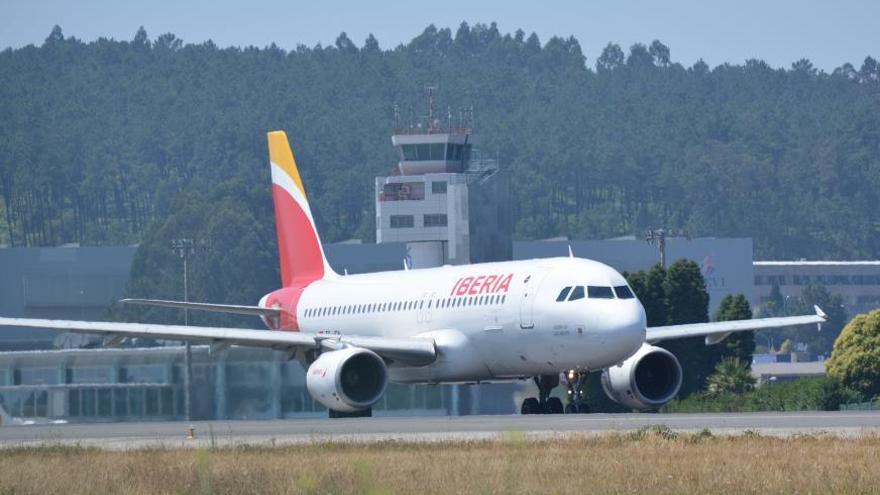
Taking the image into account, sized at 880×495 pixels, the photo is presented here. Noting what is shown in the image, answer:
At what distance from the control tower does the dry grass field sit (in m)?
84.9

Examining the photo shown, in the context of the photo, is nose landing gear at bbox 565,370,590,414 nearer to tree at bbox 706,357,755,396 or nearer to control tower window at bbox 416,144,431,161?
tree at bbox 706,357,755,396

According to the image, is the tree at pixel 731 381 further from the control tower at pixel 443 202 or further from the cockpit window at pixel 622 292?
the control tower at pixel 443 202

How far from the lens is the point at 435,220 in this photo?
396 feet

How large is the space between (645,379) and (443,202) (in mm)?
73332

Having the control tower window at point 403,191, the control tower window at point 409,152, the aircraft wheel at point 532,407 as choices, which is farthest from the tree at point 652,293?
the control tower window at point 409,152

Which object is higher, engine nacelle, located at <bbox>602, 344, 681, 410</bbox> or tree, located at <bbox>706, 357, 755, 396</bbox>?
engine nacelle, located at <bbox>602, 344, 681, 410</bbox>

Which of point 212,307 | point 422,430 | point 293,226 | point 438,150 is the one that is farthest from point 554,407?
point 438,150

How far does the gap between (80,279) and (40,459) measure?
146 m

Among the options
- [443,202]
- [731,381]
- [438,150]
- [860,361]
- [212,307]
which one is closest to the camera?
[212,307]

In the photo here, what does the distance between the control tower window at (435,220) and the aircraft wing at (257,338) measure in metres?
73.0

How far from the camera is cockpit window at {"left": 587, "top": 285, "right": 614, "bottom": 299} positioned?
136ft

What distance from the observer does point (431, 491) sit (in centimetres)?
2155

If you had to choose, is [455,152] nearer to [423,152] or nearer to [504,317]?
[423,152]

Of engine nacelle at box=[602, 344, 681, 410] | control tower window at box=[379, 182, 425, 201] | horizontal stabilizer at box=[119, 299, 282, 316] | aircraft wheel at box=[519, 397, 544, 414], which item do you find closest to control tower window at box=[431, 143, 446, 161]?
control tower window at box=[379, 182, 425, 201]
